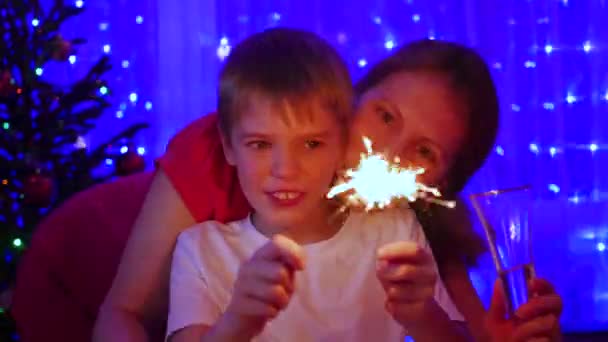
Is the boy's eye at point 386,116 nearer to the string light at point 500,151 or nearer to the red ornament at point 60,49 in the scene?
the red ornament at point 60,49

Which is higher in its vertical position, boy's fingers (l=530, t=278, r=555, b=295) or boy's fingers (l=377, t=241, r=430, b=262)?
boy's fingers (l=530, t=278, r=555, b=295)

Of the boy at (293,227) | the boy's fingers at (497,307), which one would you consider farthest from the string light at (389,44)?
the boy's fingers at (497,307)

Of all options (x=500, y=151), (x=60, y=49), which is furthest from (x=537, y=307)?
(x=500, y=151)

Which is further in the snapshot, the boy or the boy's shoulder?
the boy's shoulder

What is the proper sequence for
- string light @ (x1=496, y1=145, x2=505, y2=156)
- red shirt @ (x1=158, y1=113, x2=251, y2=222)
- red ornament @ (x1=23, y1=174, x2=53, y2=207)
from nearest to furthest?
1. red shirt @ (x1=158, y1=113, x2=251, y2=222)
2. red ornament @ (x1=23, y1=174, x2=53, y2=207)
3. string light @ (x1=496, y1=145, x2=505, y2=156)

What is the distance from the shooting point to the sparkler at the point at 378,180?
100 centimetres

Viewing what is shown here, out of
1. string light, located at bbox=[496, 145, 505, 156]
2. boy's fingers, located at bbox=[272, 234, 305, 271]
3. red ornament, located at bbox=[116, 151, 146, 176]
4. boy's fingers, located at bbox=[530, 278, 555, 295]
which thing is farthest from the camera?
string light, located at bbox=[496, 145, 505, 156]

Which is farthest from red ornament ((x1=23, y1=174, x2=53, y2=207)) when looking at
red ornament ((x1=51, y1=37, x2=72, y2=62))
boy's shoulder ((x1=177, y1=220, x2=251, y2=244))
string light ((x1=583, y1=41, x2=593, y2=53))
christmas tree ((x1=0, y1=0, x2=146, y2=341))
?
string light ((x1=583, y1=41, x2=593, y2=53))

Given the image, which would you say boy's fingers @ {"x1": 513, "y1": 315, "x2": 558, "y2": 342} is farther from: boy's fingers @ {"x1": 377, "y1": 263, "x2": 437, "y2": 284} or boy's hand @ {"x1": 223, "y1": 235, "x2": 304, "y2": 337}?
boy's hand @ {"x1": 223, "y1": 235, "x2": 304, "y2": 337}

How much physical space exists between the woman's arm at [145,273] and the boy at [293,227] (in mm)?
51

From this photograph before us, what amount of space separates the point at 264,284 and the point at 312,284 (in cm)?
34

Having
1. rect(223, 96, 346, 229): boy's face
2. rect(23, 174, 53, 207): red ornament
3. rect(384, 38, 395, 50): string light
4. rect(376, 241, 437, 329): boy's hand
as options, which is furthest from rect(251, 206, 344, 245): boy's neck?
rect(384, 38, 395, 50): string light

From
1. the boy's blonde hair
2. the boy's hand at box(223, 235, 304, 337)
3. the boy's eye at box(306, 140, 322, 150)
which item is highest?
the boy's blonde hair

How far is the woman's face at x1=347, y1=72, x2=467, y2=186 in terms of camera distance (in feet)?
3.73
